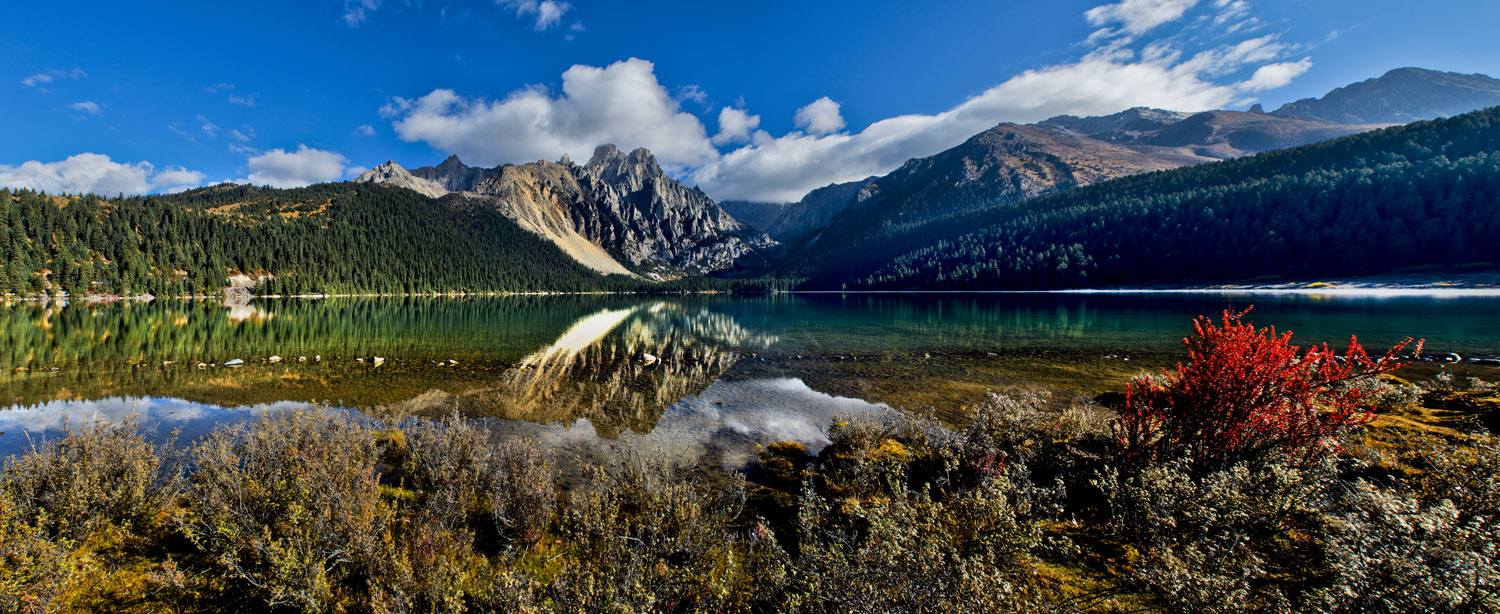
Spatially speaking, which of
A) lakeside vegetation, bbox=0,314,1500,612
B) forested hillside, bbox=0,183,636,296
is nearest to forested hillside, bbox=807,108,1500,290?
lakeside vegetation, bbox=0,314,1500,612

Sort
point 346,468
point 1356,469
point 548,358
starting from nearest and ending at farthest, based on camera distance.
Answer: point 1356,469, point 346,468, point 548,358

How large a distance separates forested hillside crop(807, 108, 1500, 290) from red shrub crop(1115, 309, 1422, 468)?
13149 centimetres

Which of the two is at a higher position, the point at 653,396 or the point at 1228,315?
the point at 1228,315

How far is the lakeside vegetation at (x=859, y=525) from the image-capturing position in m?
3.70

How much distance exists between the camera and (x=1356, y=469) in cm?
620

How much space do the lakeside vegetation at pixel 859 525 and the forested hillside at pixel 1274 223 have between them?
434ft

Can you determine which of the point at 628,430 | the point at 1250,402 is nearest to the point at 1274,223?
the point at 1250,402

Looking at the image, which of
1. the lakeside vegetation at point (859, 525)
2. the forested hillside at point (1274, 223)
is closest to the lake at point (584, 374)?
the lakeside vegetation at point (859, 525)

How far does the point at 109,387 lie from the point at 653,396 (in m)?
17.4

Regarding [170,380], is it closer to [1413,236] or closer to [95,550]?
[95,550]

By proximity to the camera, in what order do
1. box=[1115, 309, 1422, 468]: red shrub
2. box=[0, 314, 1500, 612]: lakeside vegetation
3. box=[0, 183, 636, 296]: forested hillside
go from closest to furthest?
box=[0, 314, 1500, 612]: lakeside vegetation, box=[1115, 309, 1422, 468]: red shrub, box=[0, 183, 636, 296]: forested hillside

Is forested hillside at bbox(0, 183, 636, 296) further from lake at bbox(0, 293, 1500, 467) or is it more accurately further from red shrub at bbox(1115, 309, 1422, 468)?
red shrub at bbox(1115, 309, 1422, 468)

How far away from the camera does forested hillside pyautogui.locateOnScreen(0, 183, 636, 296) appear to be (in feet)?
289

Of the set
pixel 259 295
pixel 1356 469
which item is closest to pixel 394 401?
pixel 1356 469
